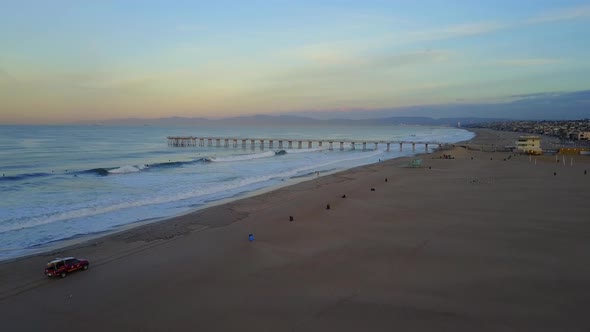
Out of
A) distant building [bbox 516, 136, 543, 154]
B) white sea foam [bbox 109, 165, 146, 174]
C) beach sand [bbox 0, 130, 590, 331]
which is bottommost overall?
beach sand [bbox 0, 130, 590, 331]

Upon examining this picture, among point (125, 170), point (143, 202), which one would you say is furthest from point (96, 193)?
point (125, 170)

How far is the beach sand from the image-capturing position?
855 cm

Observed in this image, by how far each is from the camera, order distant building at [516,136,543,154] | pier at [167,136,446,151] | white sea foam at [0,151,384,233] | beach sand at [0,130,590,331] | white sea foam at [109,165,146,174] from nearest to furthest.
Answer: beach sand at [0,130,590,331] < white sea foam at [0,151,384,233] < white sea foam at [109,165,146,174] < distant building at [516,136,543,154] < pier at [167,136,446,151]

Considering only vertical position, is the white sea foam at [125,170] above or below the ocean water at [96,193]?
above

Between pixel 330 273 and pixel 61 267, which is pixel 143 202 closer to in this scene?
pixel 61 267

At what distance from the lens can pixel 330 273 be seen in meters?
11.2

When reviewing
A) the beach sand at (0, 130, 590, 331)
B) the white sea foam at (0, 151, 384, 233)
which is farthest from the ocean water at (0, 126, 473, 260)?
the beach sand at (0, 130, 590, 331)

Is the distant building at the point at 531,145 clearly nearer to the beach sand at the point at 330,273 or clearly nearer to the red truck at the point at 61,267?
the beach sand at the point at 330,273

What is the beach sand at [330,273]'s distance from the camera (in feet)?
28.0


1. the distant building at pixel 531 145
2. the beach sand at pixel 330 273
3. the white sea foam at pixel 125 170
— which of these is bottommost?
the beach sand at pixel 330 273

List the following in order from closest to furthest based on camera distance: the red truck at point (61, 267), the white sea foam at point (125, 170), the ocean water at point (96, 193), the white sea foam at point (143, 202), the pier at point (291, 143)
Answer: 1. the red truck at point (61, 267)
2. the ocean water at point (96, 193)
3. the white sea foam at point (143, 202)
4. the white sea foam at point (125, 170)
5. the pier at point (291, 143)

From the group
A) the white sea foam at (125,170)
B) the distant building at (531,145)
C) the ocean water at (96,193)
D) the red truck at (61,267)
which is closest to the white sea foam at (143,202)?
the ocean water at (96,193)

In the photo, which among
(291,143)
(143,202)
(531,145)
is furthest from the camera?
(291,143)

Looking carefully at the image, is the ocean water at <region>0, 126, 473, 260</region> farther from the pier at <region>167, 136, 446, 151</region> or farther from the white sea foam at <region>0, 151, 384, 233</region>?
the pier at <region>167, 136, 446, 151</region>
